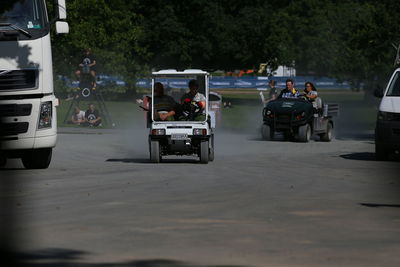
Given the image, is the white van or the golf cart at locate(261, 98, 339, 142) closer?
the white van

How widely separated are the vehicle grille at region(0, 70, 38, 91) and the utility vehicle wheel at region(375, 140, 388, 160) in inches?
306

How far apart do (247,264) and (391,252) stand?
1.39m

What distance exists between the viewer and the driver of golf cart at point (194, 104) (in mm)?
20203

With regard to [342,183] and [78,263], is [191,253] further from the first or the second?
[342,183]

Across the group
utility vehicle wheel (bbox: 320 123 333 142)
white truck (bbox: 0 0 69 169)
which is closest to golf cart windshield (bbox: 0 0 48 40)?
white truck (bbox: 0 0 69 169)

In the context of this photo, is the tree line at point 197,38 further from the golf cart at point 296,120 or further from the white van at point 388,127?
the white van at point 388,127

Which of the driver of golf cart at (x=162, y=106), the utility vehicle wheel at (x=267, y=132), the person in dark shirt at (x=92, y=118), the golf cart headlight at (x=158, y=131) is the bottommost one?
the person in dark shirt at (x=92, y=118)

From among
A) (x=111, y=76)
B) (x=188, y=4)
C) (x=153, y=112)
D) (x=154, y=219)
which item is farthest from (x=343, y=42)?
(x=154, y=219)

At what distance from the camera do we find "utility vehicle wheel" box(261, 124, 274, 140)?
95.1ft

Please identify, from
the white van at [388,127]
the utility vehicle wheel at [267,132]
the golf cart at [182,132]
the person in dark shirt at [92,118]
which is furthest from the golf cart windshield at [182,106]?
the person in dark shirt at [92,118]

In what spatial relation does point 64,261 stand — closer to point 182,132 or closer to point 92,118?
point 182,132

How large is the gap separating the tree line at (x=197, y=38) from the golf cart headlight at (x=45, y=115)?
3276 cm

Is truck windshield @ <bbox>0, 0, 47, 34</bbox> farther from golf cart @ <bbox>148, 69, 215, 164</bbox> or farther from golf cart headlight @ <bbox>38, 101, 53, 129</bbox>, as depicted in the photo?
golf cart @ <bbox>148, 69, 215, 164</bbox>

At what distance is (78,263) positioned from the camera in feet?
26.6
